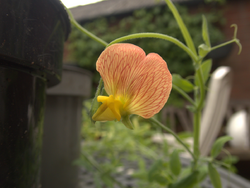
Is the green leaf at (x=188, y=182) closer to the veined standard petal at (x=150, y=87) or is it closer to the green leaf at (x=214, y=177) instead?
the green leaf at (x=214, y=177)

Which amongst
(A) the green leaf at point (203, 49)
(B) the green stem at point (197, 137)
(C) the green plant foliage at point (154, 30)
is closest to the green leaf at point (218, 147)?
(B) the green stem at point (197, 137)

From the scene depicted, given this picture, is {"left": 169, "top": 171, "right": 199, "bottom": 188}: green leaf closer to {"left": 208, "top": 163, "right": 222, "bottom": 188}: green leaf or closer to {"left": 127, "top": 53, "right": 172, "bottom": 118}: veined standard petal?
{"left": 208, "top": 163, "right": 222, "bottom": 188}: green leaf

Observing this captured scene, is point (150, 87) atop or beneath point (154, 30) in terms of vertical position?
beneath

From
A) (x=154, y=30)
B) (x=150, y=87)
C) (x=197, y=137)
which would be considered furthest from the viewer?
(x=154, y=30)

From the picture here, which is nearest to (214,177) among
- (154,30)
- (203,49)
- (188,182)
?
(188,182)

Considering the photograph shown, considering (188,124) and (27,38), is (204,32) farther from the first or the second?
(188,124)

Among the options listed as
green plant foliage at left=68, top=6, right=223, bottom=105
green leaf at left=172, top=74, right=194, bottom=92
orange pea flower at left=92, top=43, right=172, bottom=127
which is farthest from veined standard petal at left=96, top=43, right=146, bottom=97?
green plant foliage at left=68, top=6, right=223, bottom=105

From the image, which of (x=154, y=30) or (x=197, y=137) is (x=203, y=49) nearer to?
(x=197, y=137)
